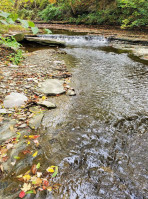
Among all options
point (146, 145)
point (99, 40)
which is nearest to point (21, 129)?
point (146, 145)

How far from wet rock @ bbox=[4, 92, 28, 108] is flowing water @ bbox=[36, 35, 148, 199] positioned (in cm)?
67

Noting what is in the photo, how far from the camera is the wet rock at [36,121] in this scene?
226 centimetres

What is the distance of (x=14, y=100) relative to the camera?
272 centimetres

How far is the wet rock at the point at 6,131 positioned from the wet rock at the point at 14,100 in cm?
51

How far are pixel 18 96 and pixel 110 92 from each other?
2270 millimetres

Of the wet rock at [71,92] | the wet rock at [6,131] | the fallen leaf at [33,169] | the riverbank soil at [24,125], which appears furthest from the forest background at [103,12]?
the fallen leaf at [33,169]

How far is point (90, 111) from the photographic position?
2.81m

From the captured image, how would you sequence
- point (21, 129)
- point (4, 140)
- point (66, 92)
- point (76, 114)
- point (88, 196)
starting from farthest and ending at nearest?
point (66, 92), point (76, 114), point (21, 129), point (4, 140), point (88, 196)

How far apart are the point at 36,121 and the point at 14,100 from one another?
2.46ft

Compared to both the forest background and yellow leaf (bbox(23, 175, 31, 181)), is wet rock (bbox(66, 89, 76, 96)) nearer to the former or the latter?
yellow leaf (bbox(23, 175, 31, 181))

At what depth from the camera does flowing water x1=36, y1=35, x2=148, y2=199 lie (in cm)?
147

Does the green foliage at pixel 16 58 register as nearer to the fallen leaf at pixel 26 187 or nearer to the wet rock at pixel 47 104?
the wet rock at pixel 47 104

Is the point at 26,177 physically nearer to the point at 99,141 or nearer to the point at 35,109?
the point at 99,141

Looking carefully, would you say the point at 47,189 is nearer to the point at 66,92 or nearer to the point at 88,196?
the point at 88,196
